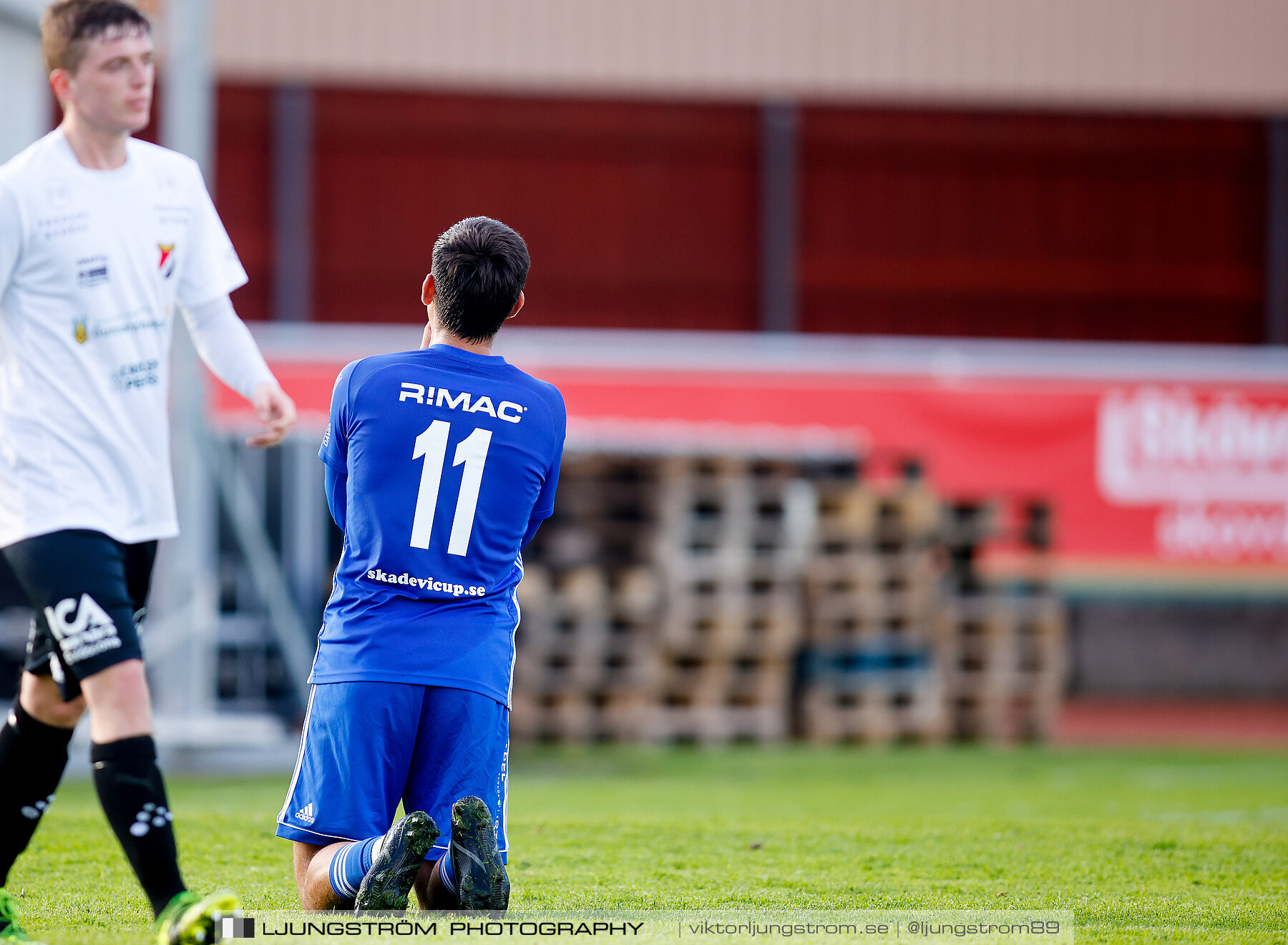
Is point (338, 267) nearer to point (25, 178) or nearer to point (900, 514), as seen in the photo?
point (900, 514)

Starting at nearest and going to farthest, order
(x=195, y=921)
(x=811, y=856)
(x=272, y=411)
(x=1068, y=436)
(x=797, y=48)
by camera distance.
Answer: (x=195, y=921), (x=272, y=411), (x=811, y=856), (x=1068, y=436), (x=797, y=48)

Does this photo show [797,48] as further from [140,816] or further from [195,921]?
[195,921]

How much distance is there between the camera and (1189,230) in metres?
22.4

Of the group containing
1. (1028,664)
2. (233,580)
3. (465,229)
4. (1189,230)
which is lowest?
(1028,664)

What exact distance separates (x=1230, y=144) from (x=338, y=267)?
12.2 meters

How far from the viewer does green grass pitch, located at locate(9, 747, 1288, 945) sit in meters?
4.32

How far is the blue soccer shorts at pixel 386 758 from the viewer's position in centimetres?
381

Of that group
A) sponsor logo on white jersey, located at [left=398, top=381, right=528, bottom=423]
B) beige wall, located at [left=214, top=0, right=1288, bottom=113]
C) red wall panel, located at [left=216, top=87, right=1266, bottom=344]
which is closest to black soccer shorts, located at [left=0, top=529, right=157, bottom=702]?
sponsor logo on white jersey, located at [left=398, top=381, right=528, bottom=423]

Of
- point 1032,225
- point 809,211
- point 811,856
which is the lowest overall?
point 811,856

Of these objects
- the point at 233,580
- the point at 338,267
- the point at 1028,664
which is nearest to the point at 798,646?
the point at 1028,664

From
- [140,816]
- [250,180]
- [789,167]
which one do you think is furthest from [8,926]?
[789,167]

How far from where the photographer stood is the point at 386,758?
3859 mm

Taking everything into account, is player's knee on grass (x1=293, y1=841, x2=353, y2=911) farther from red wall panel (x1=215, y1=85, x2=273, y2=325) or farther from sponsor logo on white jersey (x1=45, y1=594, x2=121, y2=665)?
red wall panel (x1=215, y1=85, x2=273, y2=325)

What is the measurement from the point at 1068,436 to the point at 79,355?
12.2m
